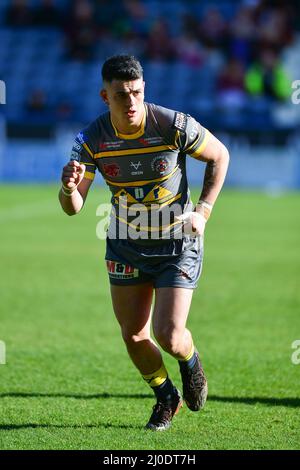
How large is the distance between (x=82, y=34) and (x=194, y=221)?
2724 centimetres

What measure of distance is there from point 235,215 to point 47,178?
8.42 m

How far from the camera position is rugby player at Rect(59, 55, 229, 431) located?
19.1 feet

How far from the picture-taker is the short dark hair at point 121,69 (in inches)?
221

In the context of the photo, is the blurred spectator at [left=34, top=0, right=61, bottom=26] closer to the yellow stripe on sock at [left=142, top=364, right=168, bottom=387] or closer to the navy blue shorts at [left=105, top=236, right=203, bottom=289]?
the navy blue shorts at [left=105, top=236, right=203, bottom=289]

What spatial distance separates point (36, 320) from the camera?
9.95 metres

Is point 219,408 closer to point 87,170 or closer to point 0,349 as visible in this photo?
point 87,170

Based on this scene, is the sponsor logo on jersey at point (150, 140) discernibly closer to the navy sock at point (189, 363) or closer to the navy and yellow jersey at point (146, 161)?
the navy and yellow jersey at point (146, 161)

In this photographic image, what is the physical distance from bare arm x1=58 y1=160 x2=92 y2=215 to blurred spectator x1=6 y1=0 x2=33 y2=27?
95.4 feet

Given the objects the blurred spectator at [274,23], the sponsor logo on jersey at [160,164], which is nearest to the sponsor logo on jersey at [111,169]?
the sponsor logo on jersey at [160,164]

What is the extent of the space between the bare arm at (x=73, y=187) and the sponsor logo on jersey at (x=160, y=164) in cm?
42

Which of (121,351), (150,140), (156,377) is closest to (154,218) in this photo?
(150,140)

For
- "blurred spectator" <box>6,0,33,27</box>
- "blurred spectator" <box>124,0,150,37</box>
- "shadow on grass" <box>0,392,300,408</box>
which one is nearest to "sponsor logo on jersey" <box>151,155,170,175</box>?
"shadow on grass" <box>0,392,300,408</box>

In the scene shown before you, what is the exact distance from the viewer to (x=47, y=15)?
33.8 m

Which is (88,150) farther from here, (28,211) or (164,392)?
(28,211)
